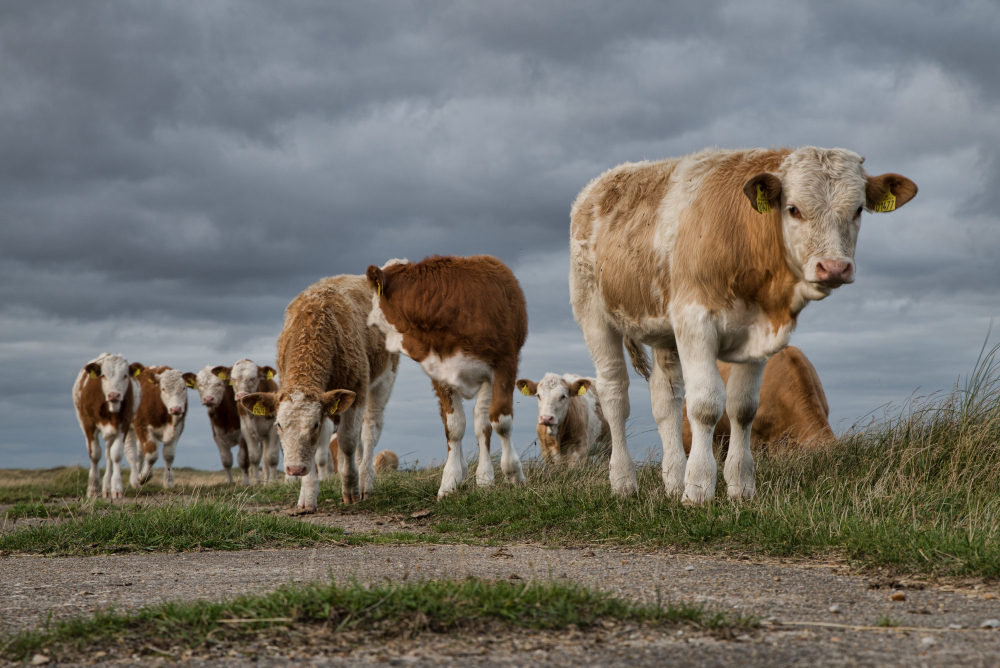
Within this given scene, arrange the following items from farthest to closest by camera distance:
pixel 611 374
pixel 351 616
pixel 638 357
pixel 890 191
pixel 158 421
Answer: pixel 158 421
pixel 638 357
pixel 611 374
pixel 890 191
pixel 351 616

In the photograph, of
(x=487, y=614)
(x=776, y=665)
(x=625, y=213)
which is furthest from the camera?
(x=625, y=213)

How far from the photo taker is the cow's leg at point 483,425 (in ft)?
33.2

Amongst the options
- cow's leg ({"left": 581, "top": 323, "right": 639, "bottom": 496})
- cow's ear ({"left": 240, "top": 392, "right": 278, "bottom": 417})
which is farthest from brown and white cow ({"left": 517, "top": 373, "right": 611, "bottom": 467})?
cow's ear ({"left": 240, "top": 392, "right": 278, "bottom": 417})

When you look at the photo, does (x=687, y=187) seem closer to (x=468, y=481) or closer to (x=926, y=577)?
(x=926, y=577)

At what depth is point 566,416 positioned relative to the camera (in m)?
14.5

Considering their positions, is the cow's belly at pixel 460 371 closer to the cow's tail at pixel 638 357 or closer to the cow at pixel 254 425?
the cow's tail at pixel 638 357

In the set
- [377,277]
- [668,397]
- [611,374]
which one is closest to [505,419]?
[611,374]

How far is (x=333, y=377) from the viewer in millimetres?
10445

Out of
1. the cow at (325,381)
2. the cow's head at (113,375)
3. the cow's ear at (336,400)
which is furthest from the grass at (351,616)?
the cow's head at (113,375)

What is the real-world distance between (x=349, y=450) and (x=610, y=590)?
700 centimetres

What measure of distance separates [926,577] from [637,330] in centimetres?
362

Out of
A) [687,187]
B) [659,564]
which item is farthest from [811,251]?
[659,564]

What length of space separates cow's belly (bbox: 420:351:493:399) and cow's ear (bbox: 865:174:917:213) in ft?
16.0

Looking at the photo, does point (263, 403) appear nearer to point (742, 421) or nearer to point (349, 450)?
point (349, 450)
